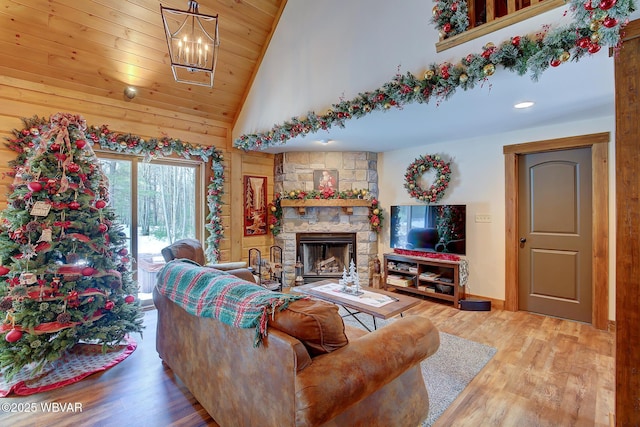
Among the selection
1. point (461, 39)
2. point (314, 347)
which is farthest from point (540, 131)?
point (314, 347)

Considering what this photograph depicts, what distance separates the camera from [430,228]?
4.41m

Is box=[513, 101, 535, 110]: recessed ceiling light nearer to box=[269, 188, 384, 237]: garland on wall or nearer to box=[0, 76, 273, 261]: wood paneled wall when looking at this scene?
box=[269, 188, 384, 237]: garland on wall

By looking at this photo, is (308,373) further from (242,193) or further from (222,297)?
(242,193)

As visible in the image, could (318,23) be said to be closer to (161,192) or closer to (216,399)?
(161,192)

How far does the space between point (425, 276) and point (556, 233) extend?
1.64 metres

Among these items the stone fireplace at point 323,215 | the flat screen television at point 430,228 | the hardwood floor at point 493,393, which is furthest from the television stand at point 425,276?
the hardwood floor at point 493,393

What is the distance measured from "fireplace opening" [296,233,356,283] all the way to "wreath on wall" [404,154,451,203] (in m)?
1.23

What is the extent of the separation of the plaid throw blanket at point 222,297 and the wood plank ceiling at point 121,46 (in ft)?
8.70

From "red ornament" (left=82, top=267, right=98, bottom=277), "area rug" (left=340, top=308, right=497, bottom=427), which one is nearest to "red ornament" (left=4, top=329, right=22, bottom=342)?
"red ornament" (left=82, top=267, right=98, bottom=277)

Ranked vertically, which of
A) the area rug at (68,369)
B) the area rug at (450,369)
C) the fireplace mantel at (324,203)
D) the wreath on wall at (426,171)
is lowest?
the area rug at (450,369)

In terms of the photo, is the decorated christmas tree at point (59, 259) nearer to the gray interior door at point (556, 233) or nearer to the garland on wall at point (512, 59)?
the garland on wall at point (512, 59)

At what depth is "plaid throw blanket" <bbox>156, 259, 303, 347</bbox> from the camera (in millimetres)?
1405

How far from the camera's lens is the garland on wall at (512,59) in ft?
5.36

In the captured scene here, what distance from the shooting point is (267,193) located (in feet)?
17.1
